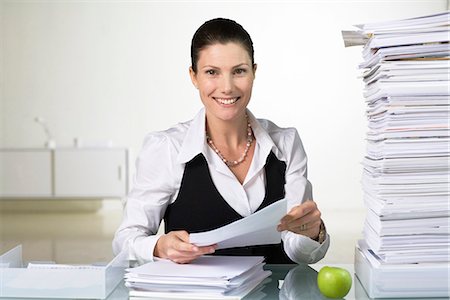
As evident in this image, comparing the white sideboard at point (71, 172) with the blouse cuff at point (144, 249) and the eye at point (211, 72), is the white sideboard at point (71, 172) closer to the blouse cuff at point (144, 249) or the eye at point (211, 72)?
the eye at point (211, 72)

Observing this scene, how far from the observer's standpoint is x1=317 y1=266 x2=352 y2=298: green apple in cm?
152

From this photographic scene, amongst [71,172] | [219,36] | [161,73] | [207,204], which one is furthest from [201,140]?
[161,73]

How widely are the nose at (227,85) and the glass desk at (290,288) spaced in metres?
0.51

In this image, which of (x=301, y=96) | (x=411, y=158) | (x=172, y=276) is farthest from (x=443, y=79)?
(x=301, y=96)

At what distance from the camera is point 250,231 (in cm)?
153

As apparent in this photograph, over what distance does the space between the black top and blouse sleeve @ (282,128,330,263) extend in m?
0.03

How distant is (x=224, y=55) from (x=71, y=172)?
7.63m

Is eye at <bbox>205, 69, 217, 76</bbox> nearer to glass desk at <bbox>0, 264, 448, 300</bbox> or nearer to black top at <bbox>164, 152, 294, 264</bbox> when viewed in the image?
black top at <bbox>164, 152, 294, 264</bbox>

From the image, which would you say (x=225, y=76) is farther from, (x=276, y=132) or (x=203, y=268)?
(x=203, y=268)

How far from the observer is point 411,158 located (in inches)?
58.6

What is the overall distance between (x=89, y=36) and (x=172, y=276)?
992 cm

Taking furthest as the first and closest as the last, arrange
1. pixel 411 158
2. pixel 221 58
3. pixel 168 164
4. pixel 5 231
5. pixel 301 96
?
pixel 301 96
pixel 5 231
pixel 168 164
pixel 221 58
pixel 411 158

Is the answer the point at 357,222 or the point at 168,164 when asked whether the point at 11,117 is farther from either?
the point at 168,164

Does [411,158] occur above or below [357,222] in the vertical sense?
above
